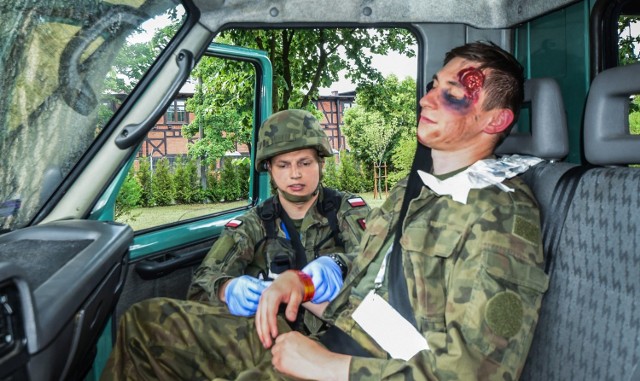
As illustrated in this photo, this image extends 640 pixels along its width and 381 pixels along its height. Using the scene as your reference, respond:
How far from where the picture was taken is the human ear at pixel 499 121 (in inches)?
58.1

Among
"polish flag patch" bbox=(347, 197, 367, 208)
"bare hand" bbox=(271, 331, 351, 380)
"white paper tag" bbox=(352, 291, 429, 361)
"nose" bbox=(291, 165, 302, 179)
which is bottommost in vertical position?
"bare hand" bbox=(271, 331, 351, 380)

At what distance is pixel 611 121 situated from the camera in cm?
133

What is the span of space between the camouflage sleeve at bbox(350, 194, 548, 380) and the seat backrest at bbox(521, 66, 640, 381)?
6 centimetres

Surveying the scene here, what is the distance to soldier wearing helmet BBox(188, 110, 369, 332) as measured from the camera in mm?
2160

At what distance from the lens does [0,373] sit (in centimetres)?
85

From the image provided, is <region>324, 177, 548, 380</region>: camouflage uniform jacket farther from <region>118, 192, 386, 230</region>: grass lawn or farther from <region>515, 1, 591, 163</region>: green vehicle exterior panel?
<region>118, 192, 386, 230</region>: grass lawn

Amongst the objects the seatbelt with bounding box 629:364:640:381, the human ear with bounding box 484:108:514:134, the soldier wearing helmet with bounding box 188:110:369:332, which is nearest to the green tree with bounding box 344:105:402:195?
the soldier wearing helmet with bounding box 188:110:369:332

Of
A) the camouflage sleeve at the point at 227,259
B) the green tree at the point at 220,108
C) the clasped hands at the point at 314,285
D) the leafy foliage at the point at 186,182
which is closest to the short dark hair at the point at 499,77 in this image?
the clasped hands at the point at 314,285

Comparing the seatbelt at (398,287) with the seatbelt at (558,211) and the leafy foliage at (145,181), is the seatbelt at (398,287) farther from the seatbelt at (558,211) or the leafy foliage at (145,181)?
the leafy foliage at (145,181)

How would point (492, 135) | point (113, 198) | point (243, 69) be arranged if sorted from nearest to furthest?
point (492, 135), point (113, 198), point (243, 69)

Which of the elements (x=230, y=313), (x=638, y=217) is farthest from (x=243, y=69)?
(x=638, y=217)

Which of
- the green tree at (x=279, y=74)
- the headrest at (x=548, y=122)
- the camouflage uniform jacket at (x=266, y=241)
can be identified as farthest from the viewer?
the green tree at (x=279, y=74)

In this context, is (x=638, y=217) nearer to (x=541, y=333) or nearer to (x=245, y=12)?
(x=541, y=333)

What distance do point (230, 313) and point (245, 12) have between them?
0.91m
